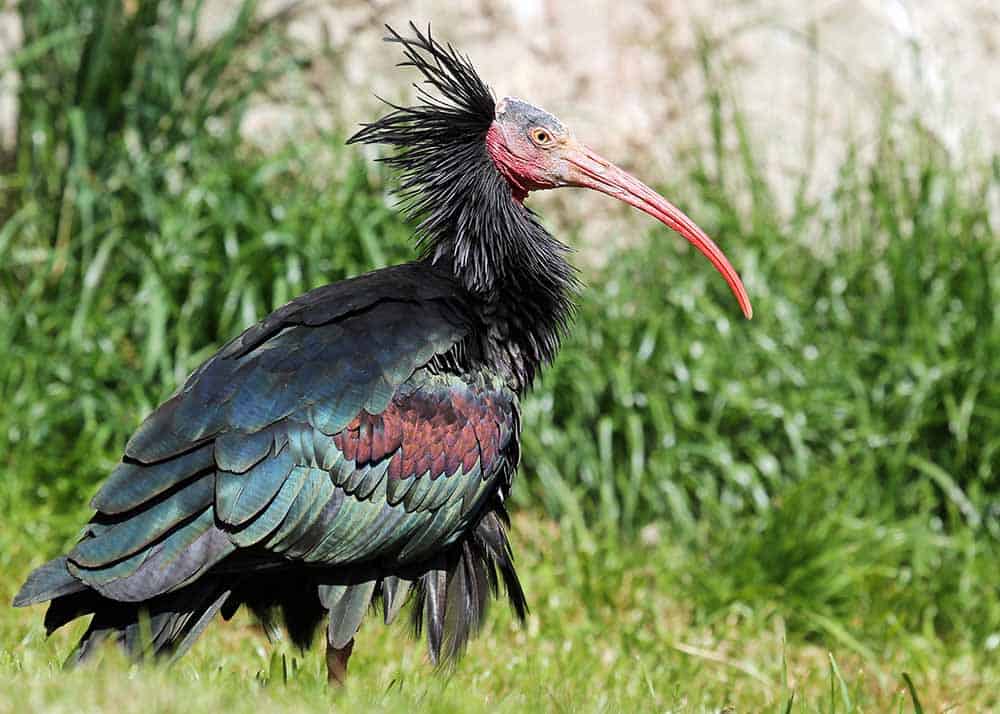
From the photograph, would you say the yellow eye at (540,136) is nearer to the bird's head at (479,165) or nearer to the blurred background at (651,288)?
the bird's head at (479,165)

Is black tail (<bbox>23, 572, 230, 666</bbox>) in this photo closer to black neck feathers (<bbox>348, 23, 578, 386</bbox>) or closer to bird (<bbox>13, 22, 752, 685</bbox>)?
bird (<bbox>13, 22, 752, 685</bbox>)

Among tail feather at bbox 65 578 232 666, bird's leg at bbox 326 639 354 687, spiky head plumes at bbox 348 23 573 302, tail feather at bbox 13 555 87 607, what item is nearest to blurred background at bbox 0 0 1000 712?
bird's leg at bbox 326 639 354 687

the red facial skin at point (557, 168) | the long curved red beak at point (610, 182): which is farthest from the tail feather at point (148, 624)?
the long curved red beak at point (610, 182)

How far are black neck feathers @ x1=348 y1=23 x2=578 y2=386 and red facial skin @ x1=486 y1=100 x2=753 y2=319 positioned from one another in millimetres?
51

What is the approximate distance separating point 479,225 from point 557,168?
1.25ft

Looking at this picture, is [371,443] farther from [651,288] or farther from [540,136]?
[651,288]

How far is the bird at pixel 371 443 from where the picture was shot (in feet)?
10.8

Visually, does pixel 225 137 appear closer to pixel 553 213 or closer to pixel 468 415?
pixel 553 213

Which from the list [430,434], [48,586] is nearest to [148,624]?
[48,586]

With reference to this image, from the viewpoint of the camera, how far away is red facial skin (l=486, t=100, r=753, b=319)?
4.17 metres

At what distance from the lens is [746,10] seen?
7027 millimetres

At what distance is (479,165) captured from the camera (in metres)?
4.08

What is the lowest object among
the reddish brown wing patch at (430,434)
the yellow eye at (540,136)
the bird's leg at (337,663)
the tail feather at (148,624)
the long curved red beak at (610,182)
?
the bird's leg at (337,663)

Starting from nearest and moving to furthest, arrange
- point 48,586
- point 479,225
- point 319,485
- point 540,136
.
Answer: point 48,586 < point 319,485 < point 479,225 < point 540,136
